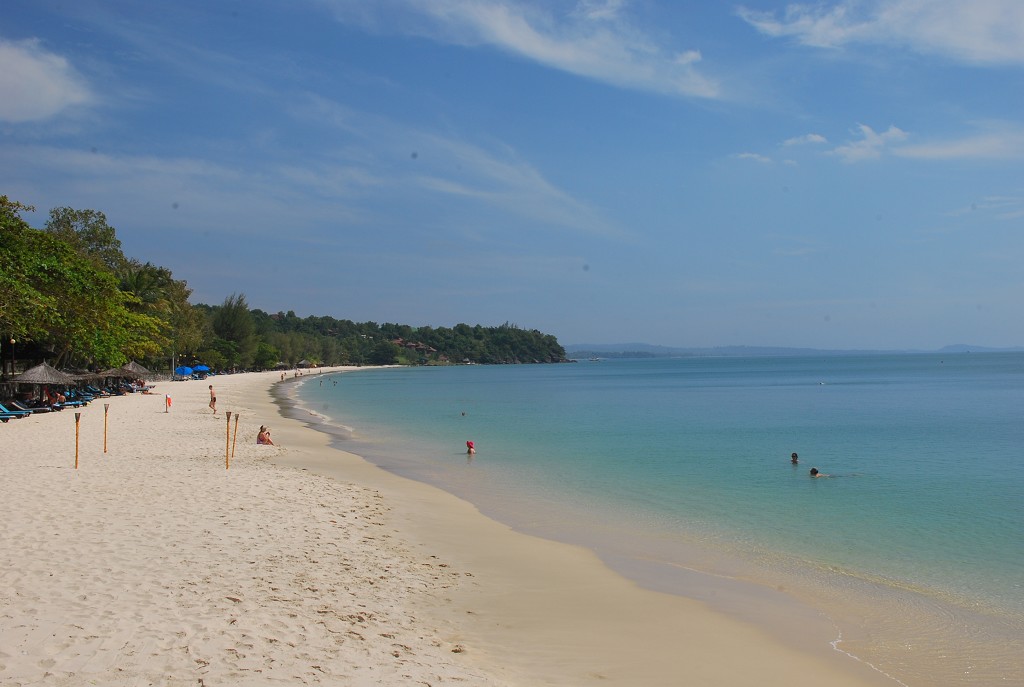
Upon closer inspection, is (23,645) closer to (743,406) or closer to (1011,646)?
(1011,646)

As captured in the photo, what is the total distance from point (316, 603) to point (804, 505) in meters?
12.0

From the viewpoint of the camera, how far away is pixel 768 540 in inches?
502

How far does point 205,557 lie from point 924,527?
12.4 meters

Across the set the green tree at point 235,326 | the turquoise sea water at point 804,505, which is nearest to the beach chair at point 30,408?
the turquoise sea water at point 804,505

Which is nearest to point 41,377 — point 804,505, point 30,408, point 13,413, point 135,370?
point 30,408

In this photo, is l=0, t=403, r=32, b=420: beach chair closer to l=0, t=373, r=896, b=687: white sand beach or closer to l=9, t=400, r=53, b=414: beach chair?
l=9, t=400, r=53, b=414: beach chair

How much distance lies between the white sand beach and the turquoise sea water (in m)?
1.24

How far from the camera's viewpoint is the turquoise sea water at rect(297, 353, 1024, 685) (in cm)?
867

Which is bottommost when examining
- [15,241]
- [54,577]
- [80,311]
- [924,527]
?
[924,527]

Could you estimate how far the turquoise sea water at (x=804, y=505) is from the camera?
28.5 ft

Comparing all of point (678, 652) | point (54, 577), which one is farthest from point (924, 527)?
point (54, 577)

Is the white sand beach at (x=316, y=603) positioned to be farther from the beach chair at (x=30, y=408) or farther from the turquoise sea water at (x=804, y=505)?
the beach chair at (x=30, y=408)

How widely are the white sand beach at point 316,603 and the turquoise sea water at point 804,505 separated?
4.08 feet

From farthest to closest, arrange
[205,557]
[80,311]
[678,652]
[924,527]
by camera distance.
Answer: [80,311]
[924,527]
[205,557]
[678,652]
